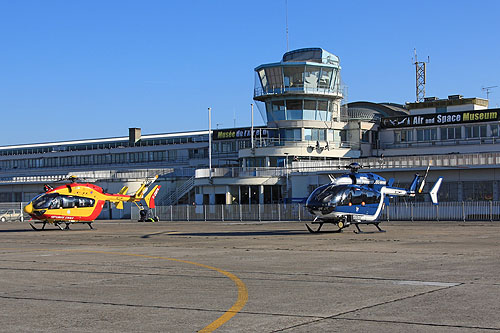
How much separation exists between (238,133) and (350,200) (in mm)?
51544

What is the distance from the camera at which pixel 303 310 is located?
11727 mm

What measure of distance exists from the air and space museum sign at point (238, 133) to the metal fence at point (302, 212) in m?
19.0

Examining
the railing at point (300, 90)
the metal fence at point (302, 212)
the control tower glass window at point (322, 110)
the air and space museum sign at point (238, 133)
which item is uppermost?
the railing at point (300, 90)

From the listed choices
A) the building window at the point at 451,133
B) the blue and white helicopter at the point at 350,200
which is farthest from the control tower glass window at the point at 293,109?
the blue and white helicopter at the point at 350,200

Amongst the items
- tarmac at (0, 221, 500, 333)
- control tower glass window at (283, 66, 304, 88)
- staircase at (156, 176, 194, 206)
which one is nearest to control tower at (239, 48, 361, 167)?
control tower glass window at (283, 66, 304, 88)

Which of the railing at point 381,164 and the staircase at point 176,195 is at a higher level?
the railing at point 381,164

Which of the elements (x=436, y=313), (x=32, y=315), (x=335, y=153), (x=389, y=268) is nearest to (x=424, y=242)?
(x=389, y=268)

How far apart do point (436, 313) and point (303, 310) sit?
2.32 m

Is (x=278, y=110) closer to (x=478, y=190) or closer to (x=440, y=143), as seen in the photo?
(x=440, y=143)

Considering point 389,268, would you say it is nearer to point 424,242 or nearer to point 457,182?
point 424,242

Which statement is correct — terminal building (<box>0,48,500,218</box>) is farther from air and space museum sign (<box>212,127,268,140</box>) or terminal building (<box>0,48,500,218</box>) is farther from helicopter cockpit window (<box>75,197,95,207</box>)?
helicopter cockpit window (<box>75,197,95,207</box>)

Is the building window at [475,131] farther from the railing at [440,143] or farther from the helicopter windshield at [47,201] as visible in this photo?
the helicopter windshield at [47,201]

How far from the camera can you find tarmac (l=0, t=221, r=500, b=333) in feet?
35.0

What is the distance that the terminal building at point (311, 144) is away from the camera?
209ft
